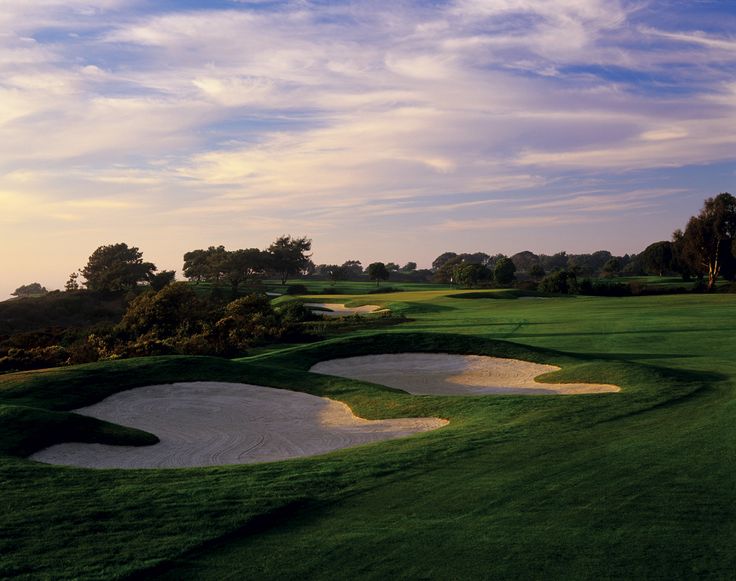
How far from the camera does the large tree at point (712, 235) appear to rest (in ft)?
294

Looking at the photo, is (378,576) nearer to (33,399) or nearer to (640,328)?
(33,399)

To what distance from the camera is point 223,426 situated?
17109 millimetres

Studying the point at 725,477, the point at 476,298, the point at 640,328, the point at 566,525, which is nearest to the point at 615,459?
the point at 725,477

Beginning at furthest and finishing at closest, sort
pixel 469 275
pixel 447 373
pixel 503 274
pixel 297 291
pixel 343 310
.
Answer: pixel 469 275
pixel 503 274
pixel 297 291
pixel 343 310
pixel 447 373

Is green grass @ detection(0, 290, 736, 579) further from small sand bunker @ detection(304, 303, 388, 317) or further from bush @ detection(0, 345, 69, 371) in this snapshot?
small sand bunker @ detection(304, 303, 388, 317)

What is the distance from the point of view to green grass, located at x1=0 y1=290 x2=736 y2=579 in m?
7.30

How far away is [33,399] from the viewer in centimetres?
1839

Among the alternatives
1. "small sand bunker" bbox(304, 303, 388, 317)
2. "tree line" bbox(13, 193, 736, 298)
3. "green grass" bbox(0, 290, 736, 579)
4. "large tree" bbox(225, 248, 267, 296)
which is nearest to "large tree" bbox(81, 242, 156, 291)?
"tree line" bbox(13, 193, 736, 298)

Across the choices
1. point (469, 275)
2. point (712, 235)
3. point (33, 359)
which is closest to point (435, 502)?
point (33, 359)

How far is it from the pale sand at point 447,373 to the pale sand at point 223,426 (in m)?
5.30

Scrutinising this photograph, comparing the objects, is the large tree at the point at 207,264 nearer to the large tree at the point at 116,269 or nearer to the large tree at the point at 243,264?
the large tree at the point at 243,264

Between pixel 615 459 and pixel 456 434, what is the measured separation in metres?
3.30

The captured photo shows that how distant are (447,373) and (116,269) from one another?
75.4 m

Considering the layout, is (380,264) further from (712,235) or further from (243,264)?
(712,235)
